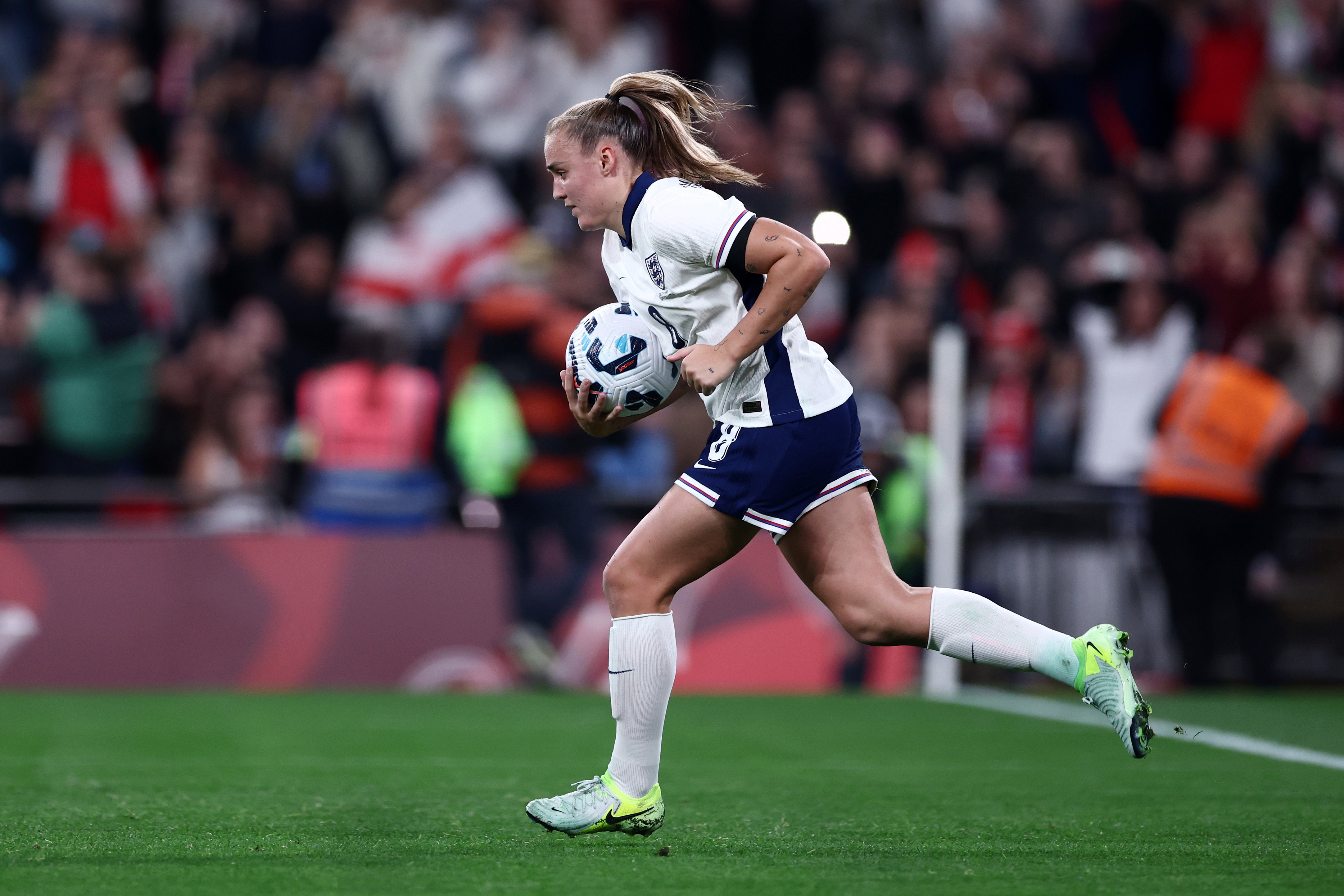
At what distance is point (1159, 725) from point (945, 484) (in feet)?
7.78

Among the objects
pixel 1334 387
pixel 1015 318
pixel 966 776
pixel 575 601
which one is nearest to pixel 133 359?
pixel 575 601

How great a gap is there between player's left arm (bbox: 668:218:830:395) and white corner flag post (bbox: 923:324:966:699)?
231 inches

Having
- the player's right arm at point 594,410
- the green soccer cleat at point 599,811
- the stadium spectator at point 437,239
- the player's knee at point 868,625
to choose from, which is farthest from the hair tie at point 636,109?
the stadium spectator at point 437,239

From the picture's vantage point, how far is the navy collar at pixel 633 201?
4930 millimetres

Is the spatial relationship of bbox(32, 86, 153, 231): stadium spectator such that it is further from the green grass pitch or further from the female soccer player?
the female soccer player

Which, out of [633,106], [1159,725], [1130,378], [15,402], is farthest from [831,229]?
[633,106]

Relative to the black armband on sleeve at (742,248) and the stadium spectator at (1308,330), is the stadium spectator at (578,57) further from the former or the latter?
the black armband on sleeve at (742,248)

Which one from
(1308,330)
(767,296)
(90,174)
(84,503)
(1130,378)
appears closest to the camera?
(767,296)

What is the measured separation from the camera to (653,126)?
5055mm

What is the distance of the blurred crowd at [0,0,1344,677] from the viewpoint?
36.6 ft

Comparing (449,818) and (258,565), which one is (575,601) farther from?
(449,818)

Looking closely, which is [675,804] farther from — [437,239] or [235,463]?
[437,239]

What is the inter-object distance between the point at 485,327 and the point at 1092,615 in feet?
13.8

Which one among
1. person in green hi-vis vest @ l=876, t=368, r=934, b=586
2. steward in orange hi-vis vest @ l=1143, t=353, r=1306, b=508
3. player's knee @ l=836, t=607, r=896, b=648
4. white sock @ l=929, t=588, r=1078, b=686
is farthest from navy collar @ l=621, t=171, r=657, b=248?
steward in orange hi-vis vest @ l=1143, t=353, r=1306, b=508
